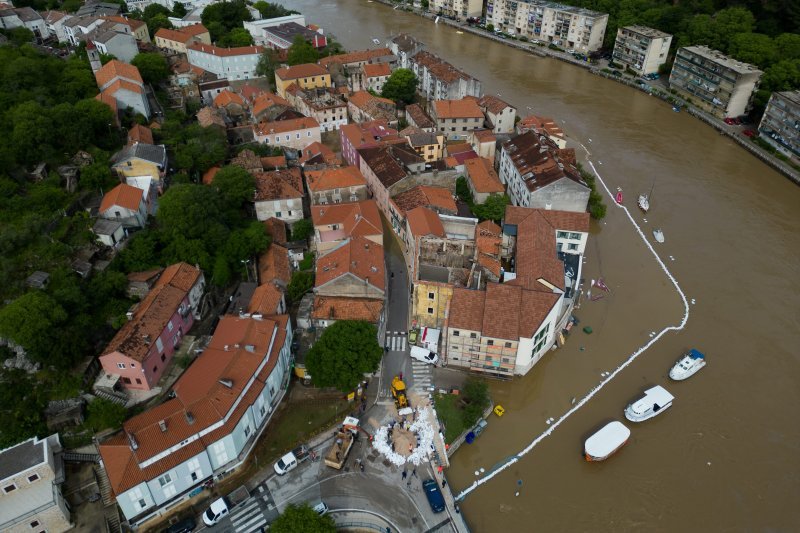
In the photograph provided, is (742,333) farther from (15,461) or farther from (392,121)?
(15,461)

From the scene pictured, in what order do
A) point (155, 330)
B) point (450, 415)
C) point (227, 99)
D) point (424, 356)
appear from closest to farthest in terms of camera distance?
point (450, 415) < point (155, 330) < point (424, 356) < point (227, 99)

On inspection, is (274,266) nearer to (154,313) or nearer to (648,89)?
(154,313)

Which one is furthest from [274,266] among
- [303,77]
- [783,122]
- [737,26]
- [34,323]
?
[737,26]

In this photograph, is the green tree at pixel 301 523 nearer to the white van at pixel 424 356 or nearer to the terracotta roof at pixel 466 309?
the white van at pixel 424 356

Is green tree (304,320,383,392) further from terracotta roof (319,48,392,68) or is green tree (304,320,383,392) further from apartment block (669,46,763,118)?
apartment block (669,46,763,118)

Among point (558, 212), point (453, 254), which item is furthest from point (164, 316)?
point (558, 212)

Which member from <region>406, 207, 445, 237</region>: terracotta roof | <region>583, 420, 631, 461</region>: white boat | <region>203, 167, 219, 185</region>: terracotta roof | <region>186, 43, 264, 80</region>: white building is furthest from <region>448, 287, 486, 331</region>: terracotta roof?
<region>186, 43, 264, 80</region>: white building
